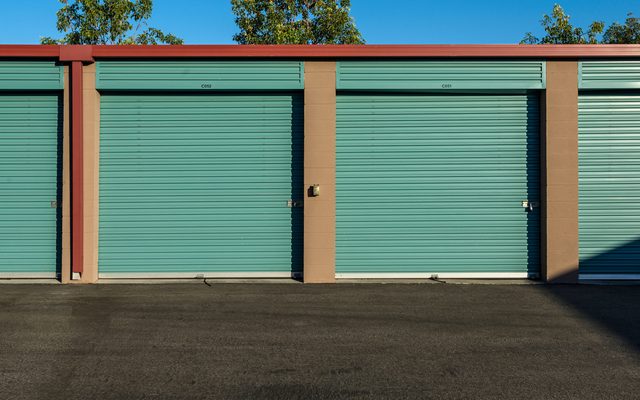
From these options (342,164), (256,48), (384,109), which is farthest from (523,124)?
(256,48)

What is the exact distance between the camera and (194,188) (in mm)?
10508

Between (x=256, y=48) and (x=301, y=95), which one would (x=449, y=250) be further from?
(x=256, y=48)

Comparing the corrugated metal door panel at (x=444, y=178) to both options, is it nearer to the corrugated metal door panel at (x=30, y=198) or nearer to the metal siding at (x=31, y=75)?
the metal siding at (x=31, y=75)

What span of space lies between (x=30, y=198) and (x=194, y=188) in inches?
118

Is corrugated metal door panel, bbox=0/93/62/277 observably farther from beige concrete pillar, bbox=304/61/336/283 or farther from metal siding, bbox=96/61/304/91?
beige concrete pillar, bbox=304/61/336/283

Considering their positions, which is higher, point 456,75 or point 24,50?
point 24,50

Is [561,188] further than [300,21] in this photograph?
No

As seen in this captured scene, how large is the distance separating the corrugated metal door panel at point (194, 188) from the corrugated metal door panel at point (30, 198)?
0.90 m

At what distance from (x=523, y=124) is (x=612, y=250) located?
9.32ft

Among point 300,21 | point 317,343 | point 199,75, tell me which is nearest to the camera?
point 317,343

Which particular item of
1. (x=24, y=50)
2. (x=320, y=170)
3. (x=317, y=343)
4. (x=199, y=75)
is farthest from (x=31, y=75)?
(x=317, y=343)

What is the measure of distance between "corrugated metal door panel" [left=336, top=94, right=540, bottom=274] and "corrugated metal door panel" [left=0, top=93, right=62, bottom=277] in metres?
5.33

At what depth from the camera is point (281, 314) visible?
7820mm

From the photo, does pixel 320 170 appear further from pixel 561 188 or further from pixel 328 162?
pixel 561 188
